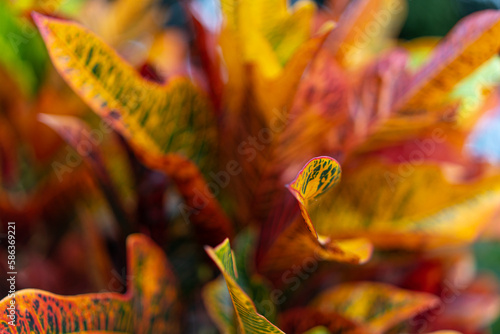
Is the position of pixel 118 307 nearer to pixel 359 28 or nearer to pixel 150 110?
pixel 150 110

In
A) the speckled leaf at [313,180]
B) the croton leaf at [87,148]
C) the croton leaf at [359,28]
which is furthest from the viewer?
the croton leaf at [359,28]

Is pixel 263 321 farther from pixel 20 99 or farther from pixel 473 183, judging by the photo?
pixel 20 99

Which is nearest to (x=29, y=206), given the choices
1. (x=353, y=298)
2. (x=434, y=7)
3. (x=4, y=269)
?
(x=4, y=269)

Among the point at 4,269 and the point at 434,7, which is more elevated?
the point at 4,269

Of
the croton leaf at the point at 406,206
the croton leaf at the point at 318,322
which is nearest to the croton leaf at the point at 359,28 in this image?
the croton leaf at the point at 406,206

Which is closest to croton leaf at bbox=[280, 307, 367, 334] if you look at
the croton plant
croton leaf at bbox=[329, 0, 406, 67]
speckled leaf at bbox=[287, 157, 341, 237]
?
the croton plant

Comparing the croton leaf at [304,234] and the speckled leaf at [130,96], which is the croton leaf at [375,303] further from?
the speckled leaf at [130,96]

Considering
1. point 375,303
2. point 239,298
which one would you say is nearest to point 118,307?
point 239,298
